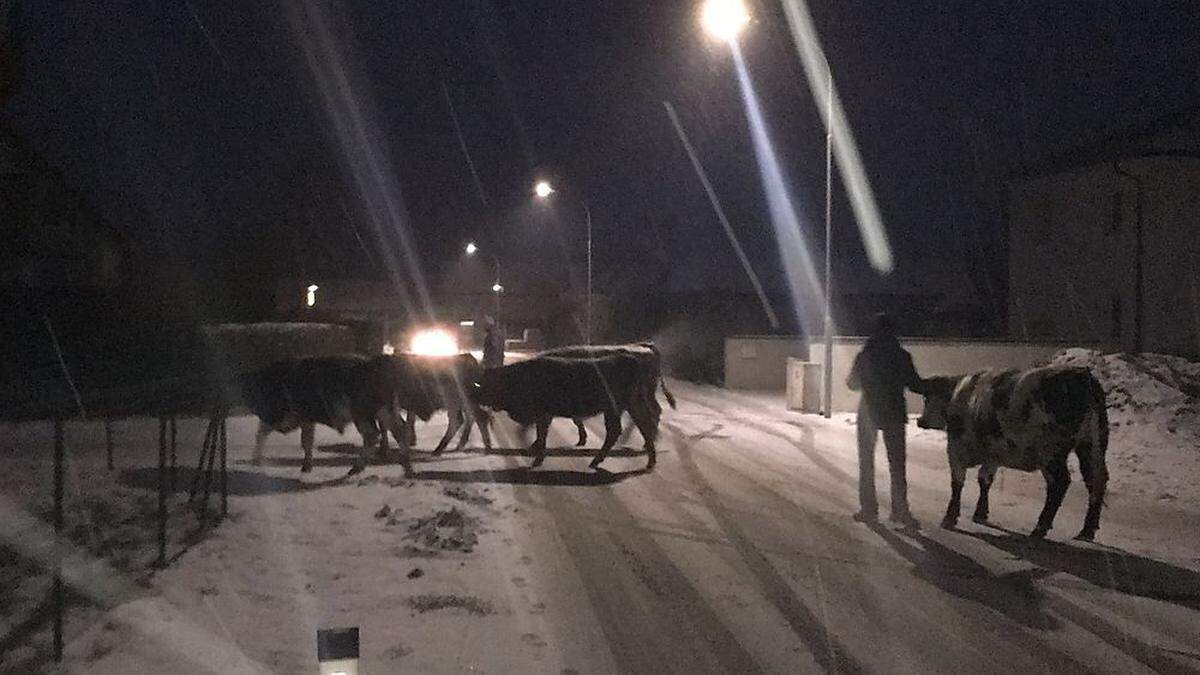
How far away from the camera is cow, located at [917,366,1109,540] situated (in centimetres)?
1054

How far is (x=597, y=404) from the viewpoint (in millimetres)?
17156

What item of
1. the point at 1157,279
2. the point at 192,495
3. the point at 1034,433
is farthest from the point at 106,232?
the point at 1157,279

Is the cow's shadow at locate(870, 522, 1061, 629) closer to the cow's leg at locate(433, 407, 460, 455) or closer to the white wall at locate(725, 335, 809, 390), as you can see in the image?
the cow's leg at locate(433, 407, 460, 455)

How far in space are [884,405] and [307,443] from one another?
26.4 feet

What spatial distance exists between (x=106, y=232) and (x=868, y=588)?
17199 millimetres

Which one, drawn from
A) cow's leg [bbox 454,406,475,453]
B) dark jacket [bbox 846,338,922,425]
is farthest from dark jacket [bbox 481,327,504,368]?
dark jacket [bbox 846,338,922,425]

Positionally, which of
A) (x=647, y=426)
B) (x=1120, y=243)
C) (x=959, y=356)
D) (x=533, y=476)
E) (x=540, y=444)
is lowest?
(x=533, y=476)

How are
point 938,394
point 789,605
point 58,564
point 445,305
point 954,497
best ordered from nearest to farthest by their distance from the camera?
point 58,564
point 789,605
point 954,497
point 938,394
point 445,305

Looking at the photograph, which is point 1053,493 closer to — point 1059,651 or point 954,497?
point 954,497

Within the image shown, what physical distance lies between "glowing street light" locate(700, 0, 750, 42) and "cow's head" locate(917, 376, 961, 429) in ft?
27.6

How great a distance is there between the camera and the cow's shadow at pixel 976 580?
26.0ft

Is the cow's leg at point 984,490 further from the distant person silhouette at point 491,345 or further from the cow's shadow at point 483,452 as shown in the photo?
the distant person silhouette at point 491,345

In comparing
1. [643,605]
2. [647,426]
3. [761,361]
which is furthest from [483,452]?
[761,361]

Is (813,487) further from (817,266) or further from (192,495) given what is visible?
(817,266)
